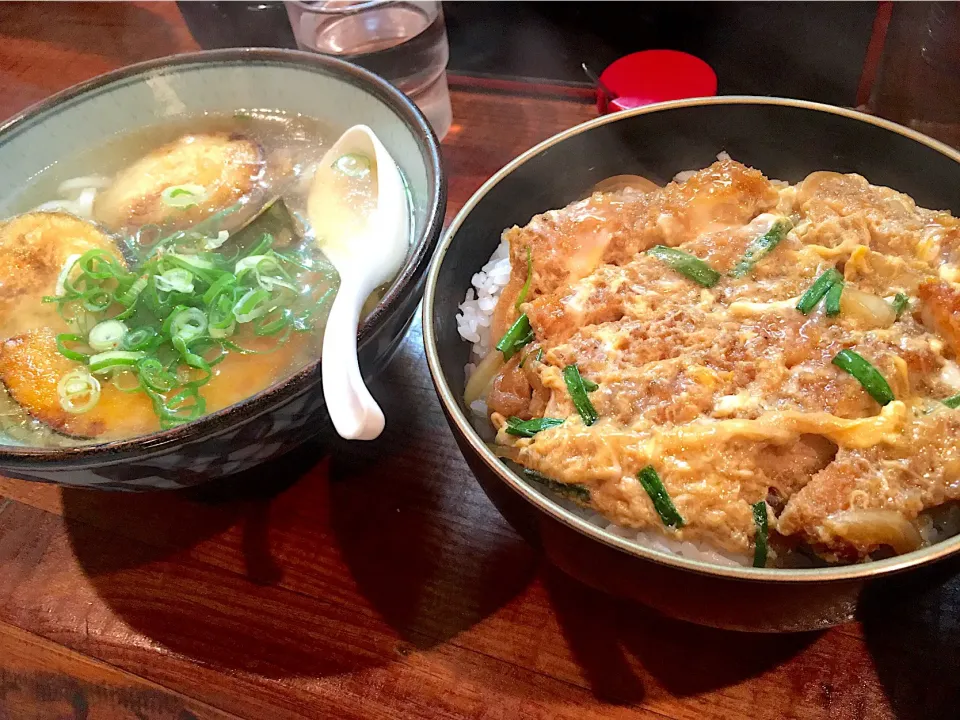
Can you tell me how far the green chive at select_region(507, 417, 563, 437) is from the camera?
91 centimetres

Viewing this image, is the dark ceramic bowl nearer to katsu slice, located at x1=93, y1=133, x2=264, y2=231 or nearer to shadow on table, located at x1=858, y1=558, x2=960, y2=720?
katsu slice, located at x1=93, y1=133, x2=264, y2=231

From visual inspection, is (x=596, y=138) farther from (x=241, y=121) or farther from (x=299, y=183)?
(x=241, y=121)

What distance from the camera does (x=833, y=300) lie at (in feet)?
3.04

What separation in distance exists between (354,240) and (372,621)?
0.69 metres

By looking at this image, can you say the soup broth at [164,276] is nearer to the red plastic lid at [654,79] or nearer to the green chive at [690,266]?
the green chive at [690,266]

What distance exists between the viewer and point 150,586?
3.84 feet

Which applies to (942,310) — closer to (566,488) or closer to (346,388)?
(566,488)

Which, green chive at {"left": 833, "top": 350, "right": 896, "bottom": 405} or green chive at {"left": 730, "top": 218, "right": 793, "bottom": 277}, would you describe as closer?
green chive at {"left": 833, "top": 350, "right": 896, "bottom": 405}

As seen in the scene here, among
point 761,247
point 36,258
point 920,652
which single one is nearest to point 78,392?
point 36,258

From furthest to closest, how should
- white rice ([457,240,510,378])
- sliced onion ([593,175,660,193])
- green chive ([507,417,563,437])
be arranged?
sliced onion ([593,175,660,193]) → white rice ([457,240,510,378]) → green chive ([507,417,563,437])

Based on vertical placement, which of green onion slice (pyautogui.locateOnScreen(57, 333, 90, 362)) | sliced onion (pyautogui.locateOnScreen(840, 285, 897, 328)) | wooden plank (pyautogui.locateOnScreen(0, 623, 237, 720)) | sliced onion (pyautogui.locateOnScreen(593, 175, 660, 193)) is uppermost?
sliced onion (pyautogui.locateOnScreen(840, 285, 897, 328))

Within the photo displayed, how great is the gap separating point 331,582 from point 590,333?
22.8 inches

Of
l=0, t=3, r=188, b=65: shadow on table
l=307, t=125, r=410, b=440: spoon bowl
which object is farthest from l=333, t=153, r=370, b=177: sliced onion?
l=0, t=3, r=188, b=65: shadow on table

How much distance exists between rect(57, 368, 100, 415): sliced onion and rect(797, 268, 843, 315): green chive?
1121mm
